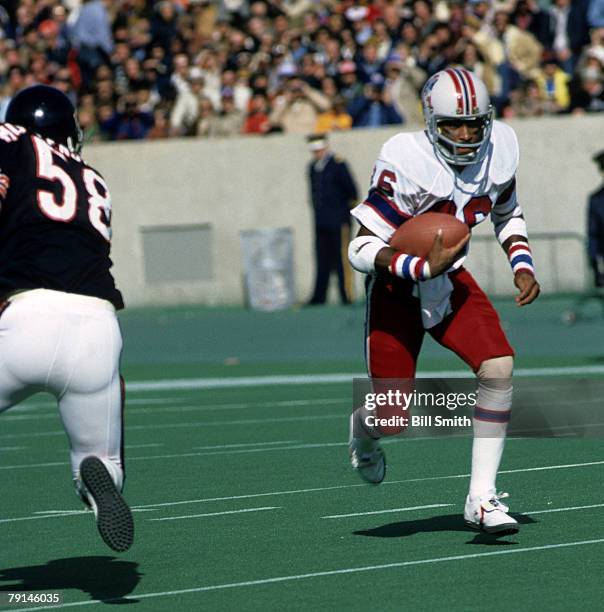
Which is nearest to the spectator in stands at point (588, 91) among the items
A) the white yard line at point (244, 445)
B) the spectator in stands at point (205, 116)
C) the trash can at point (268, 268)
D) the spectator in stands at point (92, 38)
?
the trash can at point (268, 268)

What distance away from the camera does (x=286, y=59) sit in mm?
22750

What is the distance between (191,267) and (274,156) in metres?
1.94

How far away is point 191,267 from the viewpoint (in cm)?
2311

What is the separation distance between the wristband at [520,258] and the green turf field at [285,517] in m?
1.11

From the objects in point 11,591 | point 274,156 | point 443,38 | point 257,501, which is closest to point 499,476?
point 257,501

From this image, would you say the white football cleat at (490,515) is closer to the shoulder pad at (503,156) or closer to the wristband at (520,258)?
the wristband at (520,258)

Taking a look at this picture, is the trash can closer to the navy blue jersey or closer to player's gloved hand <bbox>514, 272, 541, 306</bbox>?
player's gloved hand <bbox>514, 272, 541, 306</bbox>

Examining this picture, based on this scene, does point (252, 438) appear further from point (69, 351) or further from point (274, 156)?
point (274, 156)

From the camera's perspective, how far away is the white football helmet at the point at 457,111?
7.20 m

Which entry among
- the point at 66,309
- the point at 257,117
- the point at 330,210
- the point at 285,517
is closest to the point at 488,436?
the point at 285,517

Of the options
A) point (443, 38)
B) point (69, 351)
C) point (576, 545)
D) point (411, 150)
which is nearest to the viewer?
point (69, 351)

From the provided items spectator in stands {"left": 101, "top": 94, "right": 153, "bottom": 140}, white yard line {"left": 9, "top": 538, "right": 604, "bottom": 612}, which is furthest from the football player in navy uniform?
spectator in stands {"left": 101, "top": 94, "right": 153, "bottom": 140}

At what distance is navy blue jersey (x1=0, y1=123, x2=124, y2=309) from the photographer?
5.79 m

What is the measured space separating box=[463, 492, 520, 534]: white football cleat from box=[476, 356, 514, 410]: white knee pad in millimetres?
388
